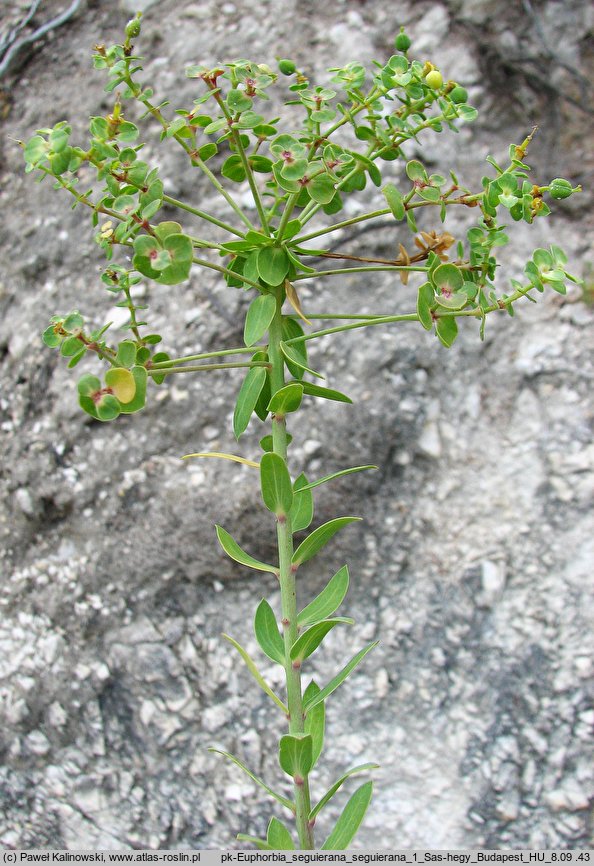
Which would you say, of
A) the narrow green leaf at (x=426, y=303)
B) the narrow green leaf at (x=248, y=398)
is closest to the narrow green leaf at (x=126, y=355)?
the narrow green leaf at (x=248, y=398)

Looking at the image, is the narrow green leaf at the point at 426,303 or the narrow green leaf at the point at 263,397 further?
the narrow green leaf at the point at 263,397

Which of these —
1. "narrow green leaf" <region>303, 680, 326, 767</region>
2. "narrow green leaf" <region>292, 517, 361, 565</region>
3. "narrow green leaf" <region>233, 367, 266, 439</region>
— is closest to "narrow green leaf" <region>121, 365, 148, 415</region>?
"narrow green leaf" <region>233, 367, 266, 439</region>

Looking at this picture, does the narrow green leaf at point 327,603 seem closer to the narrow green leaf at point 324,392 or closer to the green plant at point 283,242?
the green plant at point 283,242

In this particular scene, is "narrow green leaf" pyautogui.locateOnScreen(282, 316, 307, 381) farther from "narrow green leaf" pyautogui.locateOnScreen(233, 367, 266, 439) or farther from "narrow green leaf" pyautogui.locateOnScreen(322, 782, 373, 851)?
"narrow green leaf" pyautogui.locateOnScreen(322, 782, 373, 851)


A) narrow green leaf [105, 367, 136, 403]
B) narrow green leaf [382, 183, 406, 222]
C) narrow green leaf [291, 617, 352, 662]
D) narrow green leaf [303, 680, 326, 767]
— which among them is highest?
narrow green leaf [382, 183, 406, 222]

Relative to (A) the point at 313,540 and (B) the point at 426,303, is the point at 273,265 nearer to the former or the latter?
(B) the point at 426,303

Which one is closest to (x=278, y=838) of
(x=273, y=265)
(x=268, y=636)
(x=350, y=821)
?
(x=350, y=821)
